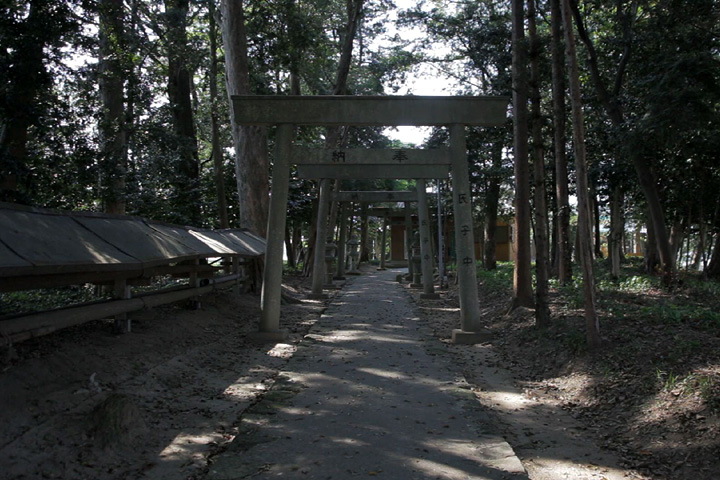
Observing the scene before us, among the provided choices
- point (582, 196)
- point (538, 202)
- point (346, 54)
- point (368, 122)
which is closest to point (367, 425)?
point (582, 196)

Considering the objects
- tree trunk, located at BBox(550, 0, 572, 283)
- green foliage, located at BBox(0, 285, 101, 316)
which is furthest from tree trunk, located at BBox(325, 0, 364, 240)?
green foliage, located at BBox(0, 285, 101, 316)

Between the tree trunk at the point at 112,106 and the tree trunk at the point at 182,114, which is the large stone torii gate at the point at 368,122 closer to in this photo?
the tree trunk at the point at 112,106

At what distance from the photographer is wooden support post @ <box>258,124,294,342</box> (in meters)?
8.95

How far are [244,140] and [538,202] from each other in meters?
7.08

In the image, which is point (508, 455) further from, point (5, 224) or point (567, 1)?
point (567, 1)

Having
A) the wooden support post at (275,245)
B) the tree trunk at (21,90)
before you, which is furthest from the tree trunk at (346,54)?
the tree trunk at (21,90)

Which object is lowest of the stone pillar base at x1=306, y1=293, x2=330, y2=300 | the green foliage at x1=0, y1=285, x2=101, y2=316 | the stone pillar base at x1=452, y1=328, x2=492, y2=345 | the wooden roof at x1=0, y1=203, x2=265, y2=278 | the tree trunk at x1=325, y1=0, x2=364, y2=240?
the stone pillar base at x1=452, y1=328, x2=492, y2=345

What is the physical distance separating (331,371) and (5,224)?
150 inches

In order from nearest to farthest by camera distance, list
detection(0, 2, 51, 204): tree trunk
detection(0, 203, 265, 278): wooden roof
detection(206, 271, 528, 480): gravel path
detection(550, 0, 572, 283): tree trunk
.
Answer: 1. detection(206, 271, 528, 480): gravel path
2. detection(0, 203, 265, 278): wooden roof
3. detection(0, 2, 51, 204): tree trunk
4. detection(550, 0, 572, 283): tree trunk

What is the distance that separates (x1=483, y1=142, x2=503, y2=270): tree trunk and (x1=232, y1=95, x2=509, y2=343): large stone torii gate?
982cm

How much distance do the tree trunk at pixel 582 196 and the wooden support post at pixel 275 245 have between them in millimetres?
4096

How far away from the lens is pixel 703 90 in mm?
9883

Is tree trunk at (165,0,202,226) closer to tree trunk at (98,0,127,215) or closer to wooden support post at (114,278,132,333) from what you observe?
tree trunk at (98,0,127,215)

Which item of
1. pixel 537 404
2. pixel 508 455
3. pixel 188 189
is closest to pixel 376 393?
pixel 537 404
